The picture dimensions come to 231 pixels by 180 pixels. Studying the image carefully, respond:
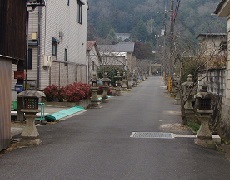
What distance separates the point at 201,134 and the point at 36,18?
1538cm

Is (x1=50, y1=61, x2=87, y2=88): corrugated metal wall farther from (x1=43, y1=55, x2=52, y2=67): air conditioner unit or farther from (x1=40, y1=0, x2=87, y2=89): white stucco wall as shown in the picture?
(x1=43, y1=55, x2=52, y2=67): air conditioner unit

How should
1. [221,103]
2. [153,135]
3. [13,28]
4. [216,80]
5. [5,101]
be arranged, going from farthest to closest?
[216,80]
[221,103]
[153,135]
[13,28]
[5,101]

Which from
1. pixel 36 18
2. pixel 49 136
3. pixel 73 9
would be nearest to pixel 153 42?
pixel 73 9

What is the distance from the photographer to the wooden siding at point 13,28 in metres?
10.6

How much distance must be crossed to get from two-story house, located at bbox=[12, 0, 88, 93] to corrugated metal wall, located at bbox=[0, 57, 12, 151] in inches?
363

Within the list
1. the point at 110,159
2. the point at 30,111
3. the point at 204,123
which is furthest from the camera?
the point at 204,123

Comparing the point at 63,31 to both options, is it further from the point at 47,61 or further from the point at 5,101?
Result: the point at 5,101

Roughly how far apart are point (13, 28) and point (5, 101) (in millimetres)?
2757

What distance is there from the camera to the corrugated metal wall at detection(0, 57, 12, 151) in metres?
9.43

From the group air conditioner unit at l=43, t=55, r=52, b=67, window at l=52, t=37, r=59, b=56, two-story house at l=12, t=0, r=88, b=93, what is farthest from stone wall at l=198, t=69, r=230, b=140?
window at l=52, t=37, r=59, b=56

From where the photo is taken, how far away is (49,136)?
11891 mm

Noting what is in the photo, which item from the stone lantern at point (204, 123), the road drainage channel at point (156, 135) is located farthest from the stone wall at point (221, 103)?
the stone lantern at point (204, 123)

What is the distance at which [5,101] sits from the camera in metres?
9.76

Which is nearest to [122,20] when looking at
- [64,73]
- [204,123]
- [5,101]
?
[64,73]
